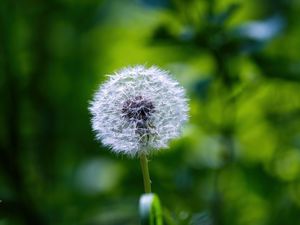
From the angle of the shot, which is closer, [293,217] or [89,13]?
[293,217]

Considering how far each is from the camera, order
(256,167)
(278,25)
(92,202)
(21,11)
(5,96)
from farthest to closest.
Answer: (21,11), (5,96), (92,202), (256,167), (278,25)

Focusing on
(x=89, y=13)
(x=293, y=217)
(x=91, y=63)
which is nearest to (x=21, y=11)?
(x=89, y=13)

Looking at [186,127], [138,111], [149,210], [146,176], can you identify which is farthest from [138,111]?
[186,127]

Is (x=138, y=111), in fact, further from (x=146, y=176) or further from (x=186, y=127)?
(x=186, y=127)

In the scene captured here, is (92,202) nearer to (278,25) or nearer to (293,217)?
(293,217)

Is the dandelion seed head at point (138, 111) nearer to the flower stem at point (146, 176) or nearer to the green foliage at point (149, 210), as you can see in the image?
the flower stem at point (146, 176)

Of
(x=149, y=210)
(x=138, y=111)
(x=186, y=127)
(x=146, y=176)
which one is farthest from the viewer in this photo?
(x=186, y=127)
